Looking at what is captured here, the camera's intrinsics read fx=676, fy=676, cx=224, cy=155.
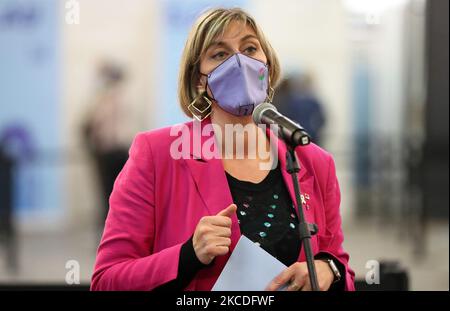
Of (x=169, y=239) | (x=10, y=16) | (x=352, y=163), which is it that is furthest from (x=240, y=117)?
(x=352, y=163)

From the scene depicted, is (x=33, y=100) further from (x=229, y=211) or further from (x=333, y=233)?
(x=229, y=211)

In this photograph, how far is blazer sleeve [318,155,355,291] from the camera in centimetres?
161

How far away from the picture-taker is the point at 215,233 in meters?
1.40

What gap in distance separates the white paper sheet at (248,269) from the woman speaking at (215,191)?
0.02 metres

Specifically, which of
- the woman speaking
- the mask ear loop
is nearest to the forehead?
the woman speaking

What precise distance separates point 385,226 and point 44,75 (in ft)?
12.1

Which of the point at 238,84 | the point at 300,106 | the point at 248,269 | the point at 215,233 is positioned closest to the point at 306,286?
the point at 248,269

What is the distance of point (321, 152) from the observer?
1.72 metres

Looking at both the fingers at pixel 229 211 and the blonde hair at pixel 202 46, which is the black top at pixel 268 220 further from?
the blonde hair at pixel 202 46

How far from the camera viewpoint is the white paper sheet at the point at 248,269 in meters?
1.49

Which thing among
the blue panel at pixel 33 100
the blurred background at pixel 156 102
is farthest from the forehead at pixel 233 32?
the blue panel at pixel 33 100

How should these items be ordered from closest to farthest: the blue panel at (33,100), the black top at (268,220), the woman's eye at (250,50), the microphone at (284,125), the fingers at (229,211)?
the microphone at (284,125) → the fingers at (229,211) → the black top at (268,220) → the woman's eye at (250,50) → the blue panel at (33,100)

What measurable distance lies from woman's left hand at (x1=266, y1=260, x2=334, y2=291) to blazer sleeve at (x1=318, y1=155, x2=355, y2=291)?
0.19ft

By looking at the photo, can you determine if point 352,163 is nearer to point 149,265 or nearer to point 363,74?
point 363,74
